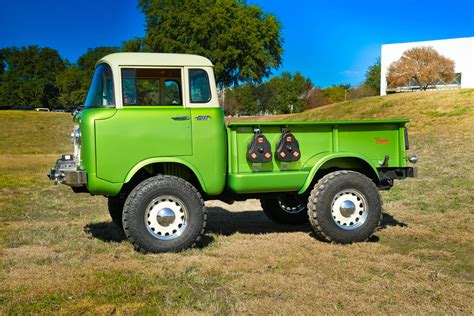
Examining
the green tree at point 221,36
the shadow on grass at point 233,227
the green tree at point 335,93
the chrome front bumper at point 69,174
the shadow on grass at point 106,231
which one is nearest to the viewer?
the chrome front bumper at point 69,174

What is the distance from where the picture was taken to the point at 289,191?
23.7 ft

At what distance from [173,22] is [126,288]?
144 ft

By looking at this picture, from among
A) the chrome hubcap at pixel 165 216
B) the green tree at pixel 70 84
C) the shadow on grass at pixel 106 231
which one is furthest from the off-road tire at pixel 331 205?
the green tree at pixel 70 84

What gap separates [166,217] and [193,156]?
79 centimetres

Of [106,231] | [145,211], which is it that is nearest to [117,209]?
[106,231]

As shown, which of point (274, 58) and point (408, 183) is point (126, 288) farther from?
point (274, 58)

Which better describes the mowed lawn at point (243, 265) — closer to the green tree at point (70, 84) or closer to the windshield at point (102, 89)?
the windshield at point (102, 89)

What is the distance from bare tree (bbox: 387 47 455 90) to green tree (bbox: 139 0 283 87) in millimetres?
15949

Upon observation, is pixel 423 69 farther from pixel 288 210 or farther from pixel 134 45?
pixel 288 210

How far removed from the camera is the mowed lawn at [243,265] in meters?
4.70

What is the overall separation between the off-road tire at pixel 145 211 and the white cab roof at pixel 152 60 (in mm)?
1396

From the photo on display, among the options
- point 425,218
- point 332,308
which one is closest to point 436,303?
point 332,308

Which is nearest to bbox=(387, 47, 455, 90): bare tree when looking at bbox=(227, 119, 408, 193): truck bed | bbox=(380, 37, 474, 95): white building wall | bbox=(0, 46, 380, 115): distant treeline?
bbox=(380, 37, 474, 95): white building wall

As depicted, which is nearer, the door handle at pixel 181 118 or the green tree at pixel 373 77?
the door handle at pixel 181 118
